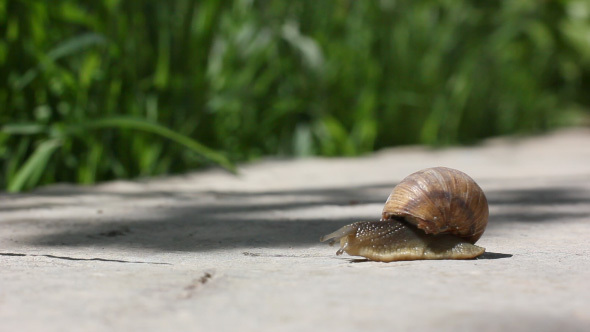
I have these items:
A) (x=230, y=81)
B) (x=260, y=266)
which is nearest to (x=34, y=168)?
(x=230, y=81)

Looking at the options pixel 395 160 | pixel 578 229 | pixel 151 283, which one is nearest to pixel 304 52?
pixel 395 160

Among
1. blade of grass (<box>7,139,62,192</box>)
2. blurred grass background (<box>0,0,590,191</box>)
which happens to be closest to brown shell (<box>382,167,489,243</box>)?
blurred grass background (<box>0,0,590,191</box>)

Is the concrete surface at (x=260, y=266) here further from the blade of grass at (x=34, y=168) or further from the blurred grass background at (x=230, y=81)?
the blurred grass background at (x=230, y=81)

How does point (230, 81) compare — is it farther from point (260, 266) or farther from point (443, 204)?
point (260, 266)

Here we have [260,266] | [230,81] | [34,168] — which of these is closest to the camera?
[260,266]

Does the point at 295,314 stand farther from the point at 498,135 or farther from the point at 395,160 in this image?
the point at 498,135

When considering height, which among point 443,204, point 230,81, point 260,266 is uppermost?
point 230,81

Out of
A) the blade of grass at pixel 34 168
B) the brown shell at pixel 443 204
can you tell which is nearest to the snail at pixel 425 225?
the brown shell at pixel 443 204

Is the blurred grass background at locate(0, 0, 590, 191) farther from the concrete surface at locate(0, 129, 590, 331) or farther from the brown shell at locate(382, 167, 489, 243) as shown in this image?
the brown shell at locate(382, 167, 489, 243)
